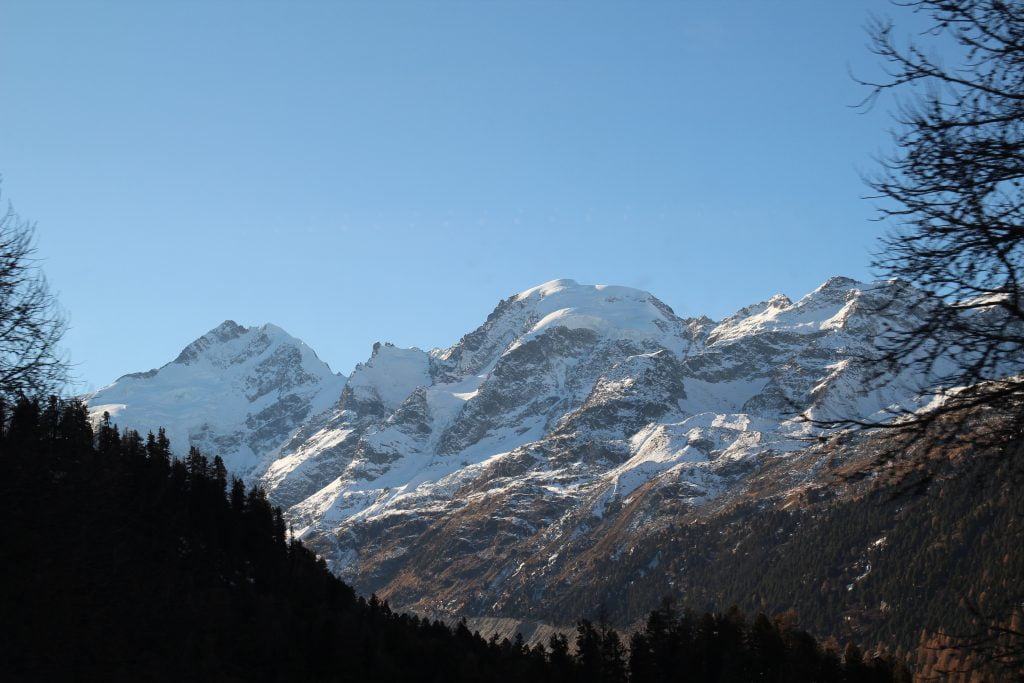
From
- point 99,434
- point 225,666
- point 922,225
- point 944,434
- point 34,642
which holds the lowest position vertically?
point 225,666

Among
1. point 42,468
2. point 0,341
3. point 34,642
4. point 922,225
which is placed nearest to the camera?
point 922,225

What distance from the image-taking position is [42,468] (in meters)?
27.3

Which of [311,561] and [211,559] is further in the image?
[311,561]

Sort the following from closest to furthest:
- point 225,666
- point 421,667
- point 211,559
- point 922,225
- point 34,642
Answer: point 922,225 < point 34,642 < point 225,666 < point 421,667 < point 211,559

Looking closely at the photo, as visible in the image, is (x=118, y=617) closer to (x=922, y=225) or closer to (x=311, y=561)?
(x=922, y=225)

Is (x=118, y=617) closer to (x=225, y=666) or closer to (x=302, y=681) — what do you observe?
(x=225, y=666)

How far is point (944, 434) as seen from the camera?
10.3 m

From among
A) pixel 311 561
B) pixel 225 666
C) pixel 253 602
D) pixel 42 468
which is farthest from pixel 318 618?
pixel 42 468

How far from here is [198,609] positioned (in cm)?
6531

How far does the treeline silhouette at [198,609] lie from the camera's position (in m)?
26.0

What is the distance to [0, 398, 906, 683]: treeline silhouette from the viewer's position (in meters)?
26.0

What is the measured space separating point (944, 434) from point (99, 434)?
86.3 meters

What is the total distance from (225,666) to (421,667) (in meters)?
20.8

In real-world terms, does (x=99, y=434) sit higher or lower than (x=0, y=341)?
higher
